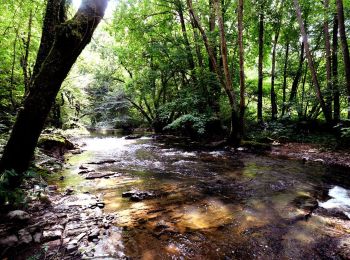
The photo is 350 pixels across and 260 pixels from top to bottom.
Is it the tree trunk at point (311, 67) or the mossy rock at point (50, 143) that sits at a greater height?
the tree trunk at point (311, 67)

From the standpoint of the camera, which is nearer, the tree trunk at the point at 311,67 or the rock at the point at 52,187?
the rock at the point at 52,187

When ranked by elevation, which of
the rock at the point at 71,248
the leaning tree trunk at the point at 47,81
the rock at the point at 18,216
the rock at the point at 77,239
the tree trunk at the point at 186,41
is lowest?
the rock at the point at 71,248

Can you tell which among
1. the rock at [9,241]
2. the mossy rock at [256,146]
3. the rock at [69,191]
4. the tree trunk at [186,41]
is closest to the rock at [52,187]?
the rock at [69,191]

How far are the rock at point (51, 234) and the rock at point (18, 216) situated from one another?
42 centimetres

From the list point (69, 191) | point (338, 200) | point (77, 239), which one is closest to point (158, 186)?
point (69, 191)

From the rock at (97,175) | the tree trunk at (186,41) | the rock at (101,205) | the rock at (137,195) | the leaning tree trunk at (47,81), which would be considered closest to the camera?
the leaning tree trunk at (47,81)

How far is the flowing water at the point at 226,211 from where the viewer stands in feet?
9.04

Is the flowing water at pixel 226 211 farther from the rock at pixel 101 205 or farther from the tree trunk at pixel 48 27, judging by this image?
the tree trunk at pixel 48 27

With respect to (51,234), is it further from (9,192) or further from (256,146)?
(256,146)

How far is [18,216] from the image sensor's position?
10.3 ft

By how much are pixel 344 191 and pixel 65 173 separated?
252 inches

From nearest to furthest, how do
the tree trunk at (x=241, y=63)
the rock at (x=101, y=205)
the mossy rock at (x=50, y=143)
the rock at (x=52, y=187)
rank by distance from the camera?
the rock at (x=101, y=205) → the rock at (x=52, y=187) → the mossy rock at (x=50, y=143) → the tree trunk at (x=241, y=63)

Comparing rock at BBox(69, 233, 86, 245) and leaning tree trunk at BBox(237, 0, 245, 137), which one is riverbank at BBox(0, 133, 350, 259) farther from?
leaning tree trunk at BBox(237, 0, 245, 137)

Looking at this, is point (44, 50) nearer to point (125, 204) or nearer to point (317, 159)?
point (125, 204)
